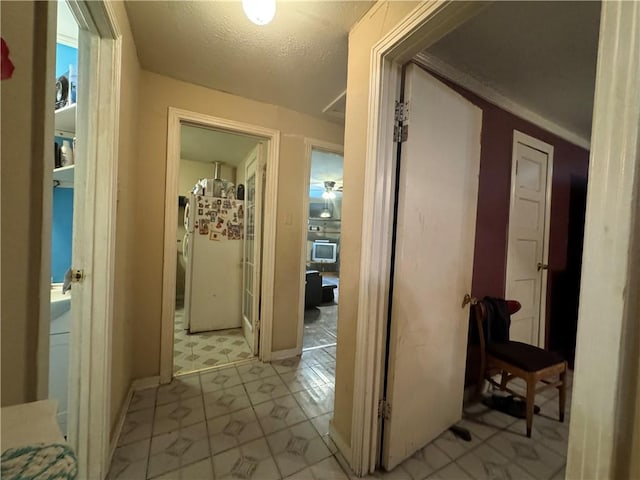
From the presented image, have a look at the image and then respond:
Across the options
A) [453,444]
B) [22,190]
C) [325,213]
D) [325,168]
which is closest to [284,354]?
[453,444]

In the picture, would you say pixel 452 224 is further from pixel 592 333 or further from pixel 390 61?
pixel 592 333

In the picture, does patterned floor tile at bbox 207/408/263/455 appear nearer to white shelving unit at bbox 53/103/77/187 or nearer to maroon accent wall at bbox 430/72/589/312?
white shelving unit at bbox 53/103/77/187

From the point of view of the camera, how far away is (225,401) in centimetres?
172

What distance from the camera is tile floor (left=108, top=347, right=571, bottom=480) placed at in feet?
4.04

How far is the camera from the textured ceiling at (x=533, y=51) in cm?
117

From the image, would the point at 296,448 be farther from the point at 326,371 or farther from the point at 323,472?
the point at 326,371

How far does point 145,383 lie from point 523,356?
2.63m

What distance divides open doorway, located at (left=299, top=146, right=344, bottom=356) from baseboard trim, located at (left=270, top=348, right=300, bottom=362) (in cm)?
11

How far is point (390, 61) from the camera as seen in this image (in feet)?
3.73

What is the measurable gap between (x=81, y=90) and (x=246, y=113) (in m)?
1.16

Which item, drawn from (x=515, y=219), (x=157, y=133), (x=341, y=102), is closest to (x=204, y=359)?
(x=157, y=133)

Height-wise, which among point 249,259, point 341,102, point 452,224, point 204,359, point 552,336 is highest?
point 341,102

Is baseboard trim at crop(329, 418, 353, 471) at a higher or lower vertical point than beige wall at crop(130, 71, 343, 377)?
lower

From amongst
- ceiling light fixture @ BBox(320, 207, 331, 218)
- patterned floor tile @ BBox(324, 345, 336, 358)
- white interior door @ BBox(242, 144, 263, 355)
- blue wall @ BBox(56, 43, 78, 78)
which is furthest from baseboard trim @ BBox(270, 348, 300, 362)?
ceiling light fixture @ BBox(320, 207, 331, 218)
